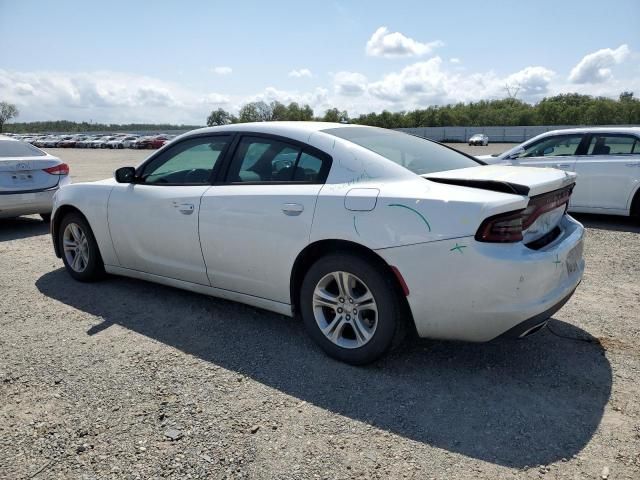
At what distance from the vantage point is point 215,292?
12.9ft

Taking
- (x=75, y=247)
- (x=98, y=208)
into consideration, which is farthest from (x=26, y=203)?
(x=98, y=208)

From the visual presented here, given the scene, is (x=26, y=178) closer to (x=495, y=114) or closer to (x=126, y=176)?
(x=126, y=176)

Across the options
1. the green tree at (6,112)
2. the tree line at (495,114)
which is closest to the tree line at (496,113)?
the tree line at (495,114)

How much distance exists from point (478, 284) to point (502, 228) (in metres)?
0.33

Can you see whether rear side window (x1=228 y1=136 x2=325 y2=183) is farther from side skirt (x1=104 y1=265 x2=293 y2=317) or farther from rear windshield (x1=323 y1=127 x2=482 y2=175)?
side skirt (x1=104 y1=265 x2=293 y2=317)

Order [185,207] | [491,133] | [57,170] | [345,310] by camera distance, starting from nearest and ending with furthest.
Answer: [345,310], [185,207], [57,170], [491,133]

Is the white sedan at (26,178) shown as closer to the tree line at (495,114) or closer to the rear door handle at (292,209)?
the rear door handle at (292,209)

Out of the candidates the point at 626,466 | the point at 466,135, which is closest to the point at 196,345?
the point at 626,466

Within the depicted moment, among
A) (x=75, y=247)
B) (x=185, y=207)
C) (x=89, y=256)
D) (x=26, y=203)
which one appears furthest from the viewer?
(x=26, y=203)

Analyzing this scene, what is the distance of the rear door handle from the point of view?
327cm

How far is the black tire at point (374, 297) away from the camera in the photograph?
2.97 metres

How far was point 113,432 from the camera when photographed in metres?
2.60

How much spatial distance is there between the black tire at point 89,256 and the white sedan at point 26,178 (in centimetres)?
311

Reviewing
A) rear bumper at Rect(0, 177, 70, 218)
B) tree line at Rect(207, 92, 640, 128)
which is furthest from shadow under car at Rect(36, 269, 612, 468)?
tree line at Rect(207, 92, 640, 128)
